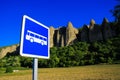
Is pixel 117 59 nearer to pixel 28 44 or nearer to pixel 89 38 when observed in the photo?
pixel 89 38

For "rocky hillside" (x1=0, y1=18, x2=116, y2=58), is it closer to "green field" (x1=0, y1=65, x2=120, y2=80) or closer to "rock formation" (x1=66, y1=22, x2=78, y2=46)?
"rock formation" (x1=66, y1=22, x2=78, y2=46)

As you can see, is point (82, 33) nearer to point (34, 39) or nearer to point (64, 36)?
point (64, 36)

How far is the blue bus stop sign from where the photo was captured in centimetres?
357

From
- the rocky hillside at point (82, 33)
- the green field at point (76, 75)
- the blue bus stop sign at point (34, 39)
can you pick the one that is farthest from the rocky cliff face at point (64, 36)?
the blue bus stop sign at point (34, 39)

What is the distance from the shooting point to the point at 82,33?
17900 centimetres

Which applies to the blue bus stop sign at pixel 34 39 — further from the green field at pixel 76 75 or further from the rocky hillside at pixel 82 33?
the rocky hillside at pixel 82 33

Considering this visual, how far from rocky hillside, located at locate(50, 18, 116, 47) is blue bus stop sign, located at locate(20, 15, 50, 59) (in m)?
156

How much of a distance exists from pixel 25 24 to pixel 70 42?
579 feet

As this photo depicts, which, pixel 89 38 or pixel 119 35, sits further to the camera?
pixel 89 38

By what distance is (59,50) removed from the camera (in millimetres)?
158750

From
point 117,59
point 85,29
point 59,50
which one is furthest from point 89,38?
point 117,59

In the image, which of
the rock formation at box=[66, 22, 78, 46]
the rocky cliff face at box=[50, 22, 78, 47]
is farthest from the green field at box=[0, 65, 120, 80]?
the rocky cliff face at box=[50, 22, 78, 47]

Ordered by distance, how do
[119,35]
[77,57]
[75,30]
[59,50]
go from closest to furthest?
[119,35] → [77,57] → [59,50] → [75,30]

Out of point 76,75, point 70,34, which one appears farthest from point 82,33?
point 76,75
